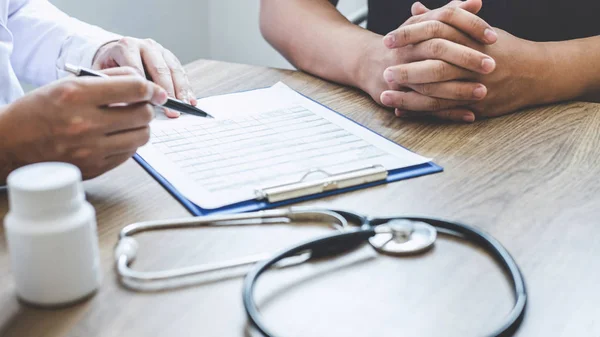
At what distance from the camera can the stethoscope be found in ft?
1.74

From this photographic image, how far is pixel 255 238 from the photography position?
0.61 meters

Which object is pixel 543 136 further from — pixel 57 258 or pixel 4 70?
pixel 4 70

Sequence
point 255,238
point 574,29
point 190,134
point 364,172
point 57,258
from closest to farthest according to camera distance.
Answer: point 57,258, point 255,238, point 364,172, point 190,134, point 574,29

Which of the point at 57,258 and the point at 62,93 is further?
the point at 62,93

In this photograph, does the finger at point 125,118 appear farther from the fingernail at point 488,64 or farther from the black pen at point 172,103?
the fingernail at point 488,64

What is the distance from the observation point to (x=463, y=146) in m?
0.86

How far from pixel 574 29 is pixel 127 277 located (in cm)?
108

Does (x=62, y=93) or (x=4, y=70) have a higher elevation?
(x=62, y=93)

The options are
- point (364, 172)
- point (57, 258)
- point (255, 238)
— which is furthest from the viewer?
point (364, 172)

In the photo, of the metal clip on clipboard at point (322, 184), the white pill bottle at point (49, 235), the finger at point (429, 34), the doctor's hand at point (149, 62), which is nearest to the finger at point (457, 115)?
the finger at point (429, 34)

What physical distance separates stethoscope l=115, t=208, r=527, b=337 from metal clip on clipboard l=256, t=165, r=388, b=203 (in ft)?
0.12

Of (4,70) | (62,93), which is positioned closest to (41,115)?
(62,93)

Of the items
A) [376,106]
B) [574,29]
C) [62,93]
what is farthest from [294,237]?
[574,29]

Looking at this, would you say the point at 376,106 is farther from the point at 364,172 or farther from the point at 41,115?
the point at 41,115
